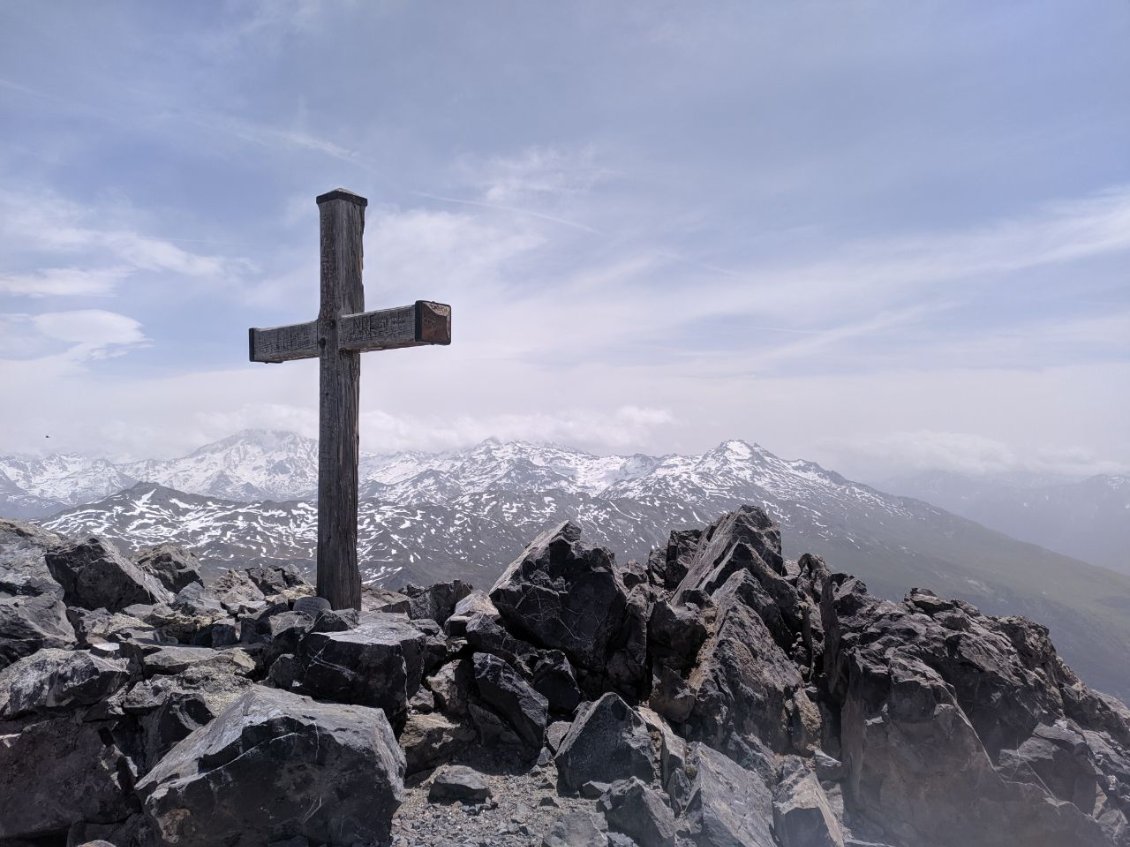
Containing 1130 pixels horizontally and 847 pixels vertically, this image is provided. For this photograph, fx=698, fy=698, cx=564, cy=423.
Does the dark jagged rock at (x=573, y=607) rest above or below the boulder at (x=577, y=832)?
above

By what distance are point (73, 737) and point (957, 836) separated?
1120cm

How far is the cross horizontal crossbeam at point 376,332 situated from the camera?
11391mm

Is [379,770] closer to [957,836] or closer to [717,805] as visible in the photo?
[717,805]

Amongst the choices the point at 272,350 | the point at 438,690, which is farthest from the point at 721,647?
A: the point at 272,350

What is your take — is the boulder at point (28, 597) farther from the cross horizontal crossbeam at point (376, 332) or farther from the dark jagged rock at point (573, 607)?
the dark jagged rock at point (573, 607)

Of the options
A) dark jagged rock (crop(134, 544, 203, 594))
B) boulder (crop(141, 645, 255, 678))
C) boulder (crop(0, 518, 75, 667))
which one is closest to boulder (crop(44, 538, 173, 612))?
boulder (crop(0, 518, 75, 667))

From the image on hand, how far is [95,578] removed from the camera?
1349 centimetres

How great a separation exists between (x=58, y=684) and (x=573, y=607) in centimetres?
705

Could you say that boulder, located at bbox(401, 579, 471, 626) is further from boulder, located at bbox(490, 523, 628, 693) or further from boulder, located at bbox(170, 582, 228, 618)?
boulder, located at bbox(170, 582, 228, 618)

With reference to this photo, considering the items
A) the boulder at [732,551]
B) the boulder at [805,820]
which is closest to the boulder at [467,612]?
the boulder at [732,551]

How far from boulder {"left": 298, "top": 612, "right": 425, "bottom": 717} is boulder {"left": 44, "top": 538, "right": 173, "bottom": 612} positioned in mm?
6587

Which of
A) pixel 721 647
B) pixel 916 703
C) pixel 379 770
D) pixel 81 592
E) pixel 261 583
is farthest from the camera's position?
pixel 261 583

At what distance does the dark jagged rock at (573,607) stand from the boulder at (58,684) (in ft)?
18.1

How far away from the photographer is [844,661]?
36.6ft
